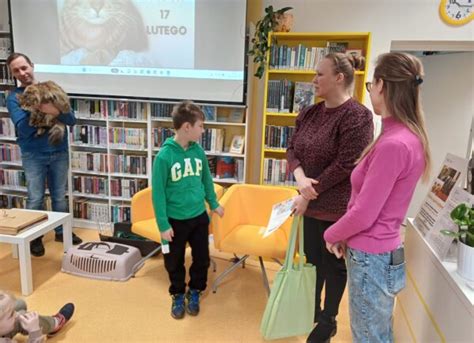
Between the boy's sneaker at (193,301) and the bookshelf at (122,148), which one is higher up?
the bookshelf at (122,148)

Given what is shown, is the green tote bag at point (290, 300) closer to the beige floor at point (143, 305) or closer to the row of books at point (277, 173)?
the beige floor at point (143, 305)

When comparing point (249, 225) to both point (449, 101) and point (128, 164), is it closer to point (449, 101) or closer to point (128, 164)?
point (128, 164)

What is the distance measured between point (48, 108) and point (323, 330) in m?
2.47

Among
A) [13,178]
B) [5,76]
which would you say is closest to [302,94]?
[5,76]

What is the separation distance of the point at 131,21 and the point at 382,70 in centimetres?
260

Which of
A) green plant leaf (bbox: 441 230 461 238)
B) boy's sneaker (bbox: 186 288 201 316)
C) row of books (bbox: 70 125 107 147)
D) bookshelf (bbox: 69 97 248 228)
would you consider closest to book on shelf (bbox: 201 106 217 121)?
bookshelf (bbox: 69 97 248 228)

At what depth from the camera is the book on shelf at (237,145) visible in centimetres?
325

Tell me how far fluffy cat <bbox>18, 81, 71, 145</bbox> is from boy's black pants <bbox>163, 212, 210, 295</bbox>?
4.63 feet

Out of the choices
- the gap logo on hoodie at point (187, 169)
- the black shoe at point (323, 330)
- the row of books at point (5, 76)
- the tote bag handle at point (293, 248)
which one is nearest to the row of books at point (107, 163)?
the row of books at point (5, 76)

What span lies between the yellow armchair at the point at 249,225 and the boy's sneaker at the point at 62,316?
36.5 inches

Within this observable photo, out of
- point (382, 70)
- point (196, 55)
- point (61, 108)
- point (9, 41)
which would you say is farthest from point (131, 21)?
point (382, 70)

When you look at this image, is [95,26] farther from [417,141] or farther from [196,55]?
[417,141]

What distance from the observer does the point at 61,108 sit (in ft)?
9.14

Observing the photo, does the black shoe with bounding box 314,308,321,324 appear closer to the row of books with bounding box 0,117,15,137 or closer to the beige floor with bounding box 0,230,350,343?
the beige floor with bounding box 0,230,350,343
